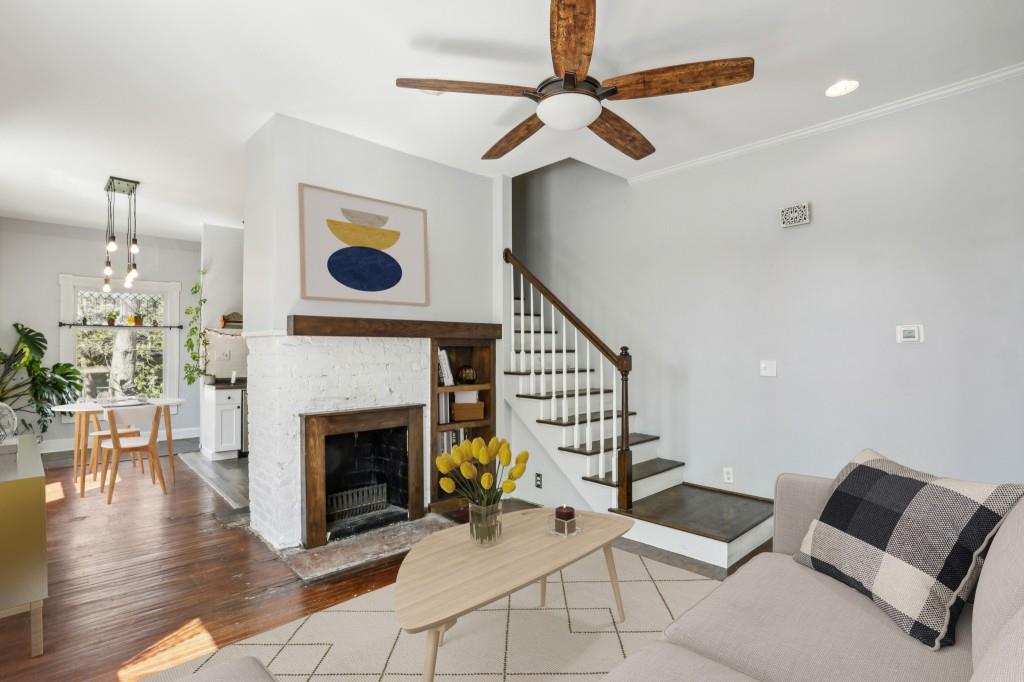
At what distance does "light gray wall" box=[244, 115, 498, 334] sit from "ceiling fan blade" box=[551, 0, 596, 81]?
1907 mm

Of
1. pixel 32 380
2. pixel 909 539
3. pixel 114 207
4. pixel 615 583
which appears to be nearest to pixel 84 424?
pixel 32 380

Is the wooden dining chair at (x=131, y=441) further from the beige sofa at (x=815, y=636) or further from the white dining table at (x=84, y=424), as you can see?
the beige sofa at (x=815, y=636)

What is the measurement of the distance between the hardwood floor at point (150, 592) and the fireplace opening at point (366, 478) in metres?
0.58

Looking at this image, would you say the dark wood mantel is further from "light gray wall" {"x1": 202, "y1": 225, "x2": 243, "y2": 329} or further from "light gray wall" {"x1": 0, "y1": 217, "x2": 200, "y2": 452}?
"light gray wall" {"x1": 0, "y1": 217, "x2": 200, "y2": 452}

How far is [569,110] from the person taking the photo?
237cm

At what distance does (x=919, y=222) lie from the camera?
314 centimetres

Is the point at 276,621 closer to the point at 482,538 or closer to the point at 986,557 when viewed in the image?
the point at 482,538

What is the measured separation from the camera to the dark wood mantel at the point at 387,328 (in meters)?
3.23

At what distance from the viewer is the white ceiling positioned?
231cm

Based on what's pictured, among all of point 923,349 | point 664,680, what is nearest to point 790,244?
A: point 923,349

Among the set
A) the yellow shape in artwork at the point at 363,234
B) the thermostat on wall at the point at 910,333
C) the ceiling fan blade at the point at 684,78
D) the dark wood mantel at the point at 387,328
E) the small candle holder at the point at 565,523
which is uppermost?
the ceiling fan blade at the point at 684,78

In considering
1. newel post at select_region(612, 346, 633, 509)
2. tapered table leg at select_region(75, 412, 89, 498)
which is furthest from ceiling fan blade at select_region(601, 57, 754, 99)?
tapered table leg at select_region(75, 412, 89, 498)

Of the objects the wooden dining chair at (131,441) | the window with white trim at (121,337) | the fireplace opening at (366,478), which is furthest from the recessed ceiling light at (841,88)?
the window with white trim at (121,337)

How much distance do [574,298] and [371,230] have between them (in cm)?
223
